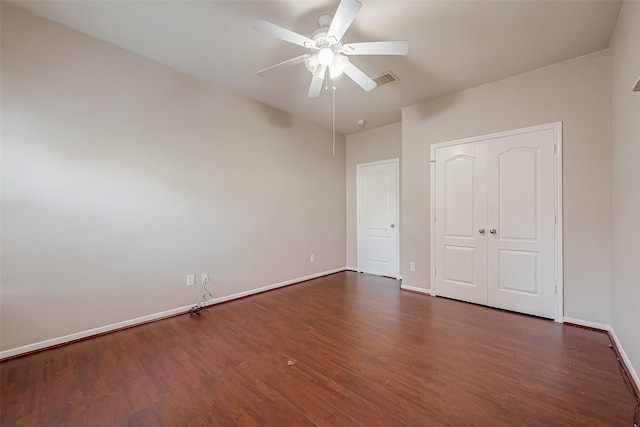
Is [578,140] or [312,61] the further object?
[578,140]

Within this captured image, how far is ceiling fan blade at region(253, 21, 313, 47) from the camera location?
1.77 metres

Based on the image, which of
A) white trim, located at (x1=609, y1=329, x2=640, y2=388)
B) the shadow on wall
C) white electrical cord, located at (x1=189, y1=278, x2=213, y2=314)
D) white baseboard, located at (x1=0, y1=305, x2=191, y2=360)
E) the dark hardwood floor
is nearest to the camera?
the dark hardwood floor

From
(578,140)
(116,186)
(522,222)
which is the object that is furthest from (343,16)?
(522,222)

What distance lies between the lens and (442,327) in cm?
266

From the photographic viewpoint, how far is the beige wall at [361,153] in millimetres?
4695

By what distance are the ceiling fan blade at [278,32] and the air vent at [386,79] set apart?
1.34 meters

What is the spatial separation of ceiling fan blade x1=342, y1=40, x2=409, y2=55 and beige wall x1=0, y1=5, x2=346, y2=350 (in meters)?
2.08

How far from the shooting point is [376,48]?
6.62ft

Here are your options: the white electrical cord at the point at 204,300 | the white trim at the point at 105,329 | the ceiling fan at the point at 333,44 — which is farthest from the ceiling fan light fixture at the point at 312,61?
the white trim at the point at 105,329

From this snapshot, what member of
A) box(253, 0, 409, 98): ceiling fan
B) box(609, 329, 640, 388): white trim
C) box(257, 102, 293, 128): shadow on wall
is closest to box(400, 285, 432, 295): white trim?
box(609, 329, 640, 388): white trim

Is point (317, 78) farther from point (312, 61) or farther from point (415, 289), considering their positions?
point (415, 289)

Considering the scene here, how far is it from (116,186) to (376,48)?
277 centimetres

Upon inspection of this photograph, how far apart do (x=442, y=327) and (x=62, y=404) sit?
122 inches

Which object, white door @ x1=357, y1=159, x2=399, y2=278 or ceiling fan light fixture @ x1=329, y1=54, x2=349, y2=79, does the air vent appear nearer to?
Answer: ceiling fan light fixture @ x1=329, y1=54, x2=349, y2=79
